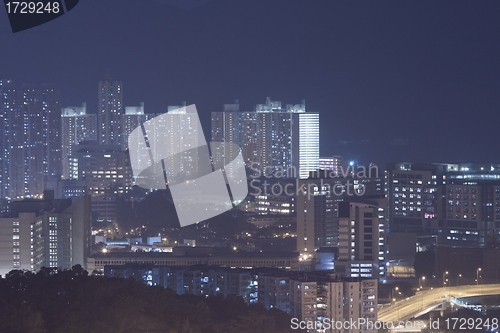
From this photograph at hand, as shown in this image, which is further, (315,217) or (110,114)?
(110,114)

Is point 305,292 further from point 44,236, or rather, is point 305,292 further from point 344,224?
point 44,236

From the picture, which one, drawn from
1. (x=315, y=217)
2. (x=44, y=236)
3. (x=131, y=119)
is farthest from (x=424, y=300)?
(x=131, y=119)

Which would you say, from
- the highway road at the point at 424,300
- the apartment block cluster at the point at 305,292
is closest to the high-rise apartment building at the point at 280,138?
the highway road at the point at 424,300

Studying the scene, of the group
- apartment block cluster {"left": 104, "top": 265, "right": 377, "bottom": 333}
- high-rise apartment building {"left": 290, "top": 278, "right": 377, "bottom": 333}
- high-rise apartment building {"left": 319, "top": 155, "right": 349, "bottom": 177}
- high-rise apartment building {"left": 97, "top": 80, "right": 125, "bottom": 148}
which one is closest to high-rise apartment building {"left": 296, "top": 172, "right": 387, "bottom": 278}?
apartment block cluster {"left": 104, "top": 265, "right": 377, "bottom": 333}

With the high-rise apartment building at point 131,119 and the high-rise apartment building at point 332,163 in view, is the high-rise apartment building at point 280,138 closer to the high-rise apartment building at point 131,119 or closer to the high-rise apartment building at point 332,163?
the high-rise apartment building at point 332,163

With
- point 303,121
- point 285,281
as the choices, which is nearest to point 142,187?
point 303,121

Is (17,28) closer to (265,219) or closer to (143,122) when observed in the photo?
(265,219)

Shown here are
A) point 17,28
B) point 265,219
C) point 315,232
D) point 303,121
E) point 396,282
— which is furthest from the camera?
point 303,121
